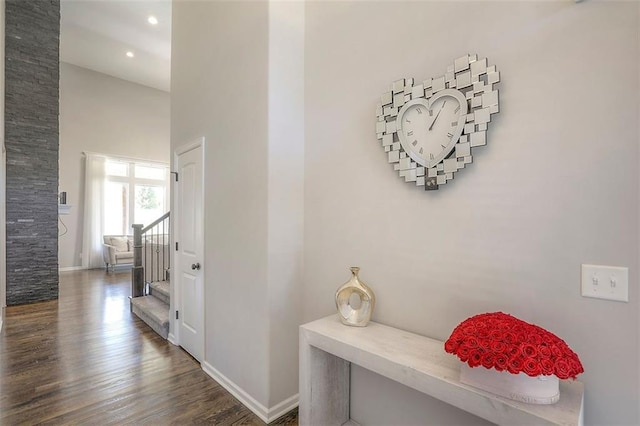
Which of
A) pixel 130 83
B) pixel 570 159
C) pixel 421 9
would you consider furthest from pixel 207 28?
pixel 130 83

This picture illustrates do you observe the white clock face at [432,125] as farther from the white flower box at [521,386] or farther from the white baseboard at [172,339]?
the white baseboard at [172,339]

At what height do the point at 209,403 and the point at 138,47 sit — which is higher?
the point at 138,47

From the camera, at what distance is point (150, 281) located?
16.1 ft

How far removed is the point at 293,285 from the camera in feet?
7.56

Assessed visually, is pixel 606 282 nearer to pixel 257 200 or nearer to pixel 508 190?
pixel 508 190

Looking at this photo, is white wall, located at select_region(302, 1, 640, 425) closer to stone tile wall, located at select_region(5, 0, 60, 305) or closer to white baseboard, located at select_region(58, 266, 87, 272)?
stone tile wall, located at select_region(5, 0, 60, 305)

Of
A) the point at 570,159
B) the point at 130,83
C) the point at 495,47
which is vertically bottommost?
the point at 570,159

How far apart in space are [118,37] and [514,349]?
8.52 meters

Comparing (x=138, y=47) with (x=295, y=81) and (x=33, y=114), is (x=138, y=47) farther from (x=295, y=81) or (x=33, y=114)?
(x=295, y=81)

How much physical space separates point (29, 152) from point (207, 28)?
163 inches

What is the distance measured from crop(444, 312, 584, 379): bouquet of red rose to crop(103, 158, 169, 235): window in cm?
849

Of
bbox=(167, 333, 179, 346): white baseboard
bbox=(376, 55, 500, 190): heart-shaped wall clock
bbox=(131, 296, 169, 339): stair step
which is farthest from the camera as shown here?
bbox=(131, 296, 169, 339): stair step

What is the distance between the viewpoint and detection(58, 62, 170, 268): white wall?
7.64 meters

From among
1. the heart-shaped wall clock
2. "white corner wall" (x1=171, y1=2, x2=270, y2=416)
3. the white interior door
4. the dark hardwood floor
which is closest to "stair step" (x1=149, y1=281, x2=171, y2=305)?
the dark hardwood floor
